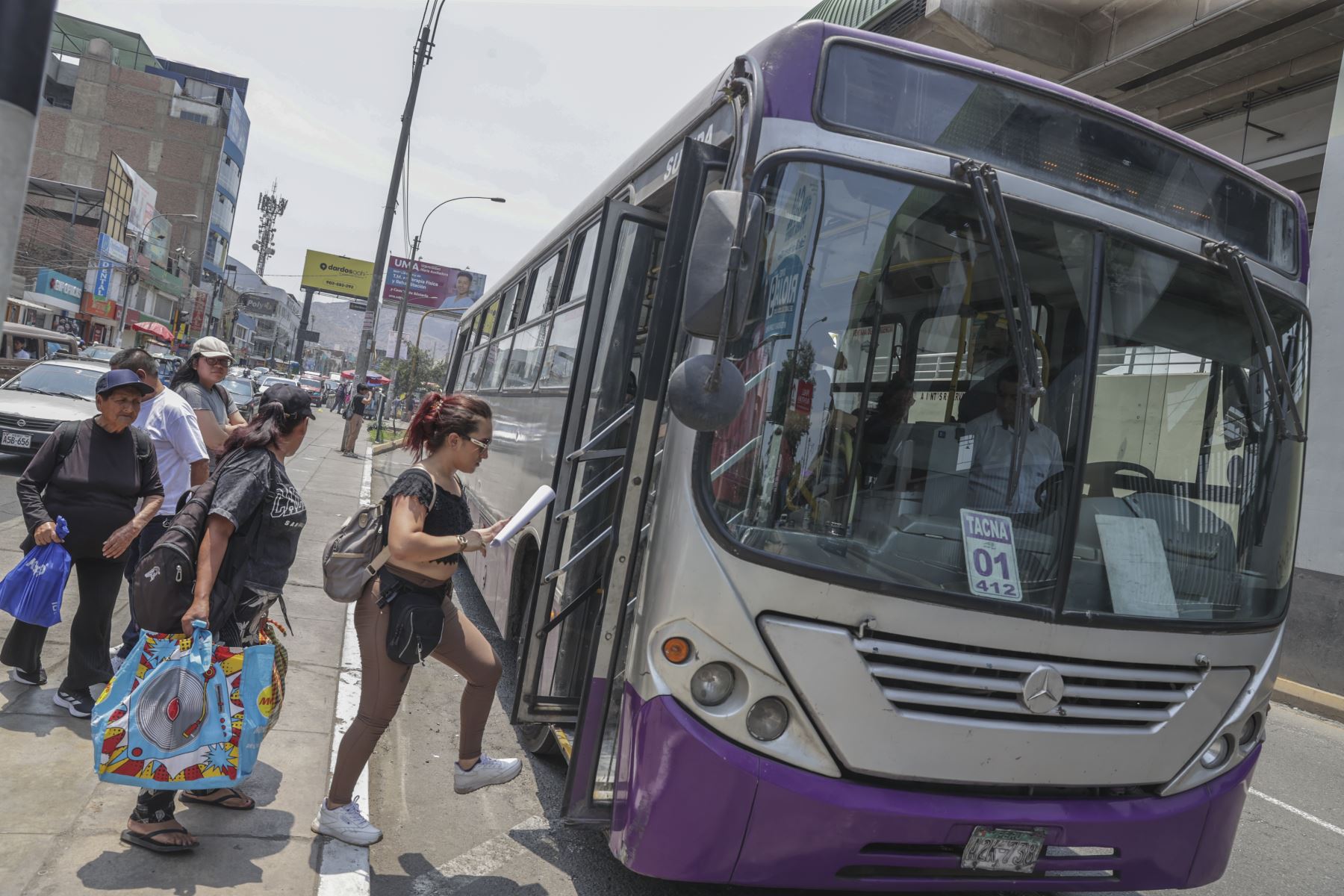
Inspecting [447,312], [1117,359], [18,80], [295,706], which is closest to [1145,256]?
[1117,359]

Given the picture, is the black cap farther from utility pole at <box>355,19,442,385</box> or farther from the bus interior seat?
utility pole at <box>355,19,442,385</box>

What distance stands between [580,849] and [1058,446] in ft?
8.17

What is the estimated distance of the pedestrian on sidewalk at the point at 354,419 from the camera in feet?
76.4

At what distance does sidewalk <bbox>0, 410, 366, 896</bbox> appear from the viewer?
3.46 meters

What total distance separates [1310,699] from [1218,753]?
7.08 m

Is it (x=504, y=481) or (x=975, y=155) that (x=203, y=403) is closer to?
(x=504, y=481)

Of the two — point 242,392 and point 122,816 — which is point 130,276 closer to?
point 242,392

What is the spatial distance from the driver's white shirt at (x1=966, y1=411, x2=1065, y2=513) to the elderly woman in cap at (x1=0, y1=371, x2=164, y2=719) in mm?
3594

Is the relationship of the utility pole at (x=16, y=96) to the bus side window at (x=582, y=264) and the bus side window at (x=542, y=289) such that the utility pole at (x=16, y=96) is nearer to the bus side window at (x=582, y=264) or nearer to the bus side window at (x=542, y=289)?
the bus side window at (x=582, y=264)

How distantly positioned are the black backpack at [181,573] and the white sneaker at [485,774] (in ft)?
3.59

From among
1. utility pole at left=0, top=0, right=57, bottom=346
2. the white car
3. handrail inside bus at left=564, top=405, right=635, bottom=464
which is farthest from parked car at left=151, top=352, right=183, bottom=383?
utility pole at left=0, top=0, right=57, bottom=346

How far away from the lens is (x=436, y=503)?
148 inches

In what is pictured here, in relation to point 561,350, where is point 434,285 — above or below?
above

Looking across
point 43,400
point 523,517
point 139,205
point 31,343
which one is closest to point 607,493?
point 523,517
